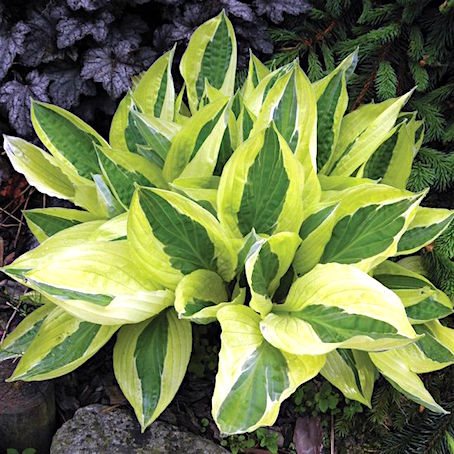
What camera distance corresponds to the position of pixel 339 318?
1.17 m

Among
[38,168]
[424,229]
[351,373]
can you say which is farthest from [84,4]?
[351,373]

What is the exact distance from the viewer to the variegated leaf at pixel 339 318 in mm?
1107

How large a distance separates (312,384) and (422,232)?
54 cm

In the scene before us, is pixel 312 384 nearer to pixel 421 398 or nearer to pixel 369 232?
pixel 421 398

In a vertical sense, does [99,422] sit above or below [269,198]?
below

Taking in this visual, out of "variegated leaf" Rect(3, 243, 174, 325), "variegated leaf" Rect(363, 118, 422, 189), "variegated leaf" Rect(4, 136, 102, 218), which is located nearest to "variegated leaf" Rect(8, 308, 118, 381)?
"variegated leaf" Rect(3, 243, 174, 325)

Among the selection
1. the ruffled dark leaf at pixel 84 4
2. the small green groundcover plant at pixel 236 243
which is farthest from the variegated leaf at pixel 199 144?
the ruffled dark leaf at pixel 84 4

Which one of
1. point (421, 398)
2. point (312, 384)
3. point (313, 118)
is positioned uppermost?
point (313, 118)

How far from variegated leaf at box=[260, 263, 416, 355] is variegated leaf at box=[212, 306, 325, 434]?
0.05 m

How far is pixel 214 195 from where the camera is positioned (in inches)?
56.0

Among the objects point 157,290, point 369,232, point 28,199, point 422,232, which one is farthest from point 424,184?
point 28,199

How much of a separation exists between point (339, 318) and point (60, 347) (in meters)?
0.66

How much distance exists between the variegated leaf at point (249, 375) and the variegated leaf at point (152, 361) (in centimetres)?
22

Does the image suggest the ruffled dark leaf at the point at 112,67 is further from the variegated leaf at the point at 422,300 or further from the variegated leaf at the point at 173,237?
the variegated leaf at the point at 422,300
